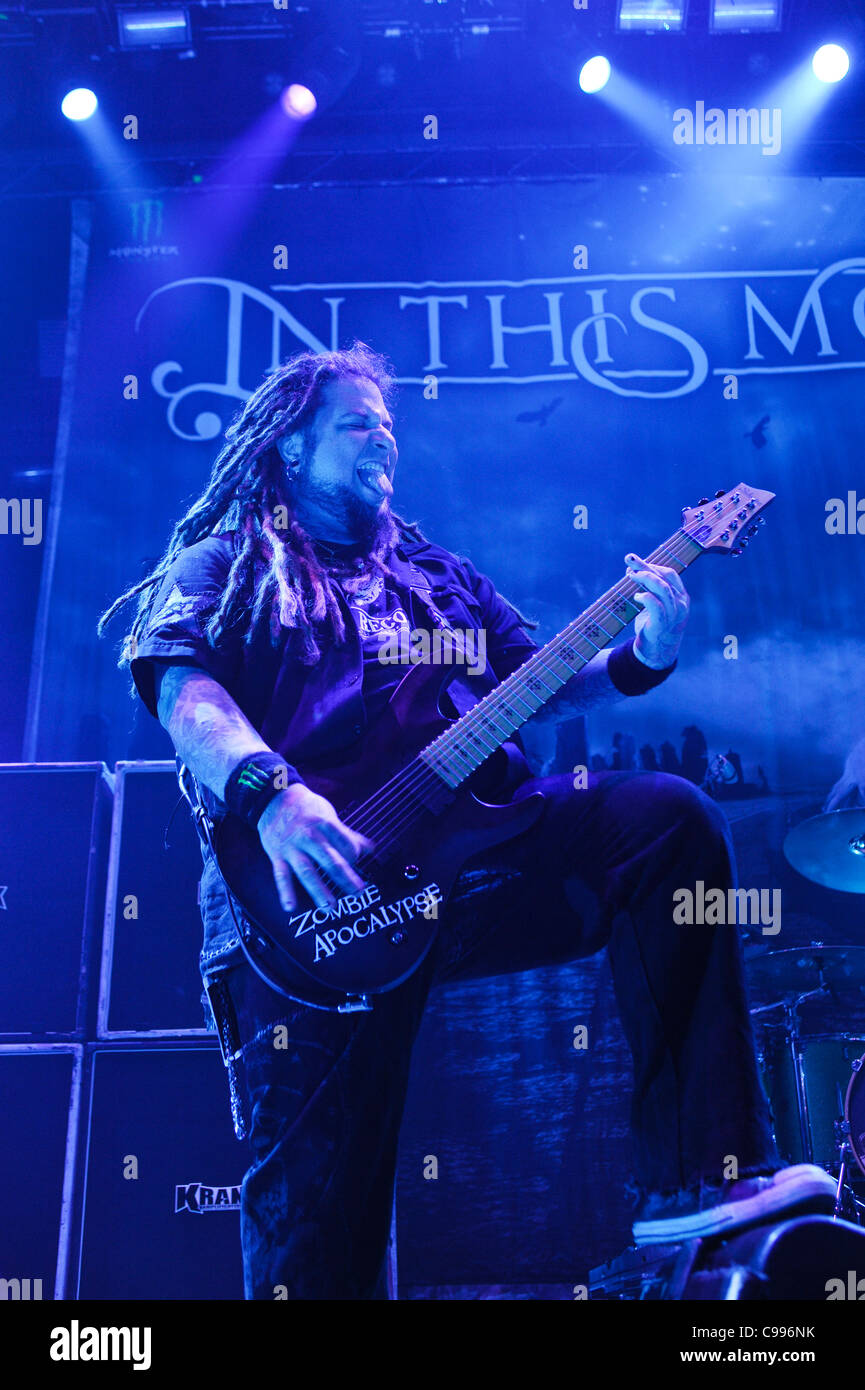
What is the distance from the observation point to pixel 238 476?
9.90ft

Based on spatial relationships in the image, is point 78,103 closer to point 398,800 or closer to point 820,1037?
point 398,800

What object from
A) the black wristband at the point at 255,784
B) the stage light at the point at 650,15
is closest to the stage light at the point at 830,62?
the stage light at the point at 650,15

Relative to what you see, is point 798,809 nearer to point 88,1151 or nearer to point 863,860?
point 863,860

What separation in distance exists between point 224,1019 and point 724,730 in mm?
1704

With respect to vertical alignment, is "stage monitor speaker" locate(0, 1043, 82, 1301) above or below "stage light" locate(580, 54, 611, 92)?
below

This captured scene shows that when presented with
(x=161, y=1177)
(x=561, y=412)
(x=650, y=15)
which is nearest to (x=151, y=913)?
(x=161, y=1177)

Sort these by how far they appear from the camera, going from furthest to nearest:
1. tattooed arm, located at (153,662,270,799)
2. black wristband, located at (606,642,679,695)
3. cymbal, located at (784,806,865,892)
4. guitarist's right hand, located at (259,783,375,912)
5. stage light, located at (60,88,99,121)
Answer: stage light, located at (60,88,99,121) → cymbal, located at (784,806,865,892) → black wristband, located at (606,642,679,695) → tattooed arm, located at (153,662,270,799) → guitarist's right hand, located at (259,783,375,912)

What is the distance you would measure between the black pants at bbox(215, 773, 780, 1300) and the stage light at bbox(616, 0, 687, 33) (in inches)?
112

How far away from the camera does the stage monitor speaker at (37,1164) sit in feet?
8.23

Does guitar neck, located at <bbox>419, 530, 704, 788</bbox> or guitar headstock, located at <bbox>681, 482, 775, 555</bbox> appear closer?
guitar neck, located at <bbox>419, 530, 704, 788</bbox>

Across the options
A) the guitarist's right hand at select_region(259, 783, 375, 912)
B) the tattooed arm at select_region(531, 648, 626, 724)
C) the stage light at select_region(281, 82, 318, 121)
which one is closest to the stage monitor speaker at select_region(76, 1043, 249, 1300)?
the guitarist's right hand at select_region(259, 783, 375, 912)

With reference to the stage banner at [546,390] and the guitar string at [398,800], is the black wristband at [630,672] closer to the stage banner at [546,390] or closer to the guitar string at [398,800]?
the guitar string at [398,800]

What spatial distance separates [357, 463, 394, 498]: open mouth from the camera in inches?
116

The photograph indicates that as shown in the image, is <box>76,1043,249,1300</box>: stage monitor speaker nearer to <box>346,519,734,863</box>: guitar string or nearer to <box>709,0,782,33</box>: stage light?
<box>346,519,734,863</box>: guitar string
